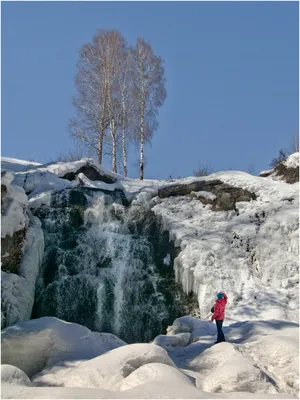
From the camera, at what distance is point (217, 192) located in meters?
14.4

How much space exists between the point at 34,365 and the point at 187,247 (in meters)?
6.48

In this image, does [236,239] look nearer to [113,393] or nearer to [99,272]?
[99,272]

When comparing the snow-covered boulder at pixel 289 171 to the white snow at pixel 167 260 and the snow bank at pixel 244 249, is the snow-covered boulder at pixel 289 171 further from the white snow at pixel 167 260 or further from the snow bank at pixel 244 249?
the white snow at pixel 167 260

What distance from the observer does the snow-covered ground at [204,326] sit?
527 centimetres

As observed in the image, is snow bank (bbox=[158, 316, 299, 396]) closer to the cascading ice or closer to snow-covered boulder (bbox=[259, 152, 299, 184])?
the cascading ice

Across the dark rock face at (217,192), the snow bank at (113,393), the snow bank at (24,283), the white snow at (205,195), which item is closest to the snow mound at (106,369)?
the snow bank at (113,393)

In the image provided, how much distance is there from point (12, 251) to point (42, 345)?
3625 mm

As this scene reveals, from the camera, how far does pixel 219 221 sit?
13.4 metres

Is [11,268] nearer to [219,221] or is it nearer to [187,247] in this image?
[187,247]

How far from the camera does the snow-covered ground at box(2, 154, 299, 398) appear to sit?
17.3ft

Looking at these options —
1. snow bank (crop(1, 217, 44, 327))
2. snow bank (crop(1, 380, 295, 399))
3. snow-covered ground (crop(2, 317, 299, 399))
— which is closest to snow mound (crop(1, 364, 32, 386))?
snow-covered ground (crop(2, 317, 299, 399))

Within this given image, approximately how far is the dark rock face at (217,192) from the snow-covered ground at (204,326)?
0.62ft

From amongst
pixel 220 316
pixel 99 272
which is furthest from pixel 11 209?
pixel 220 316

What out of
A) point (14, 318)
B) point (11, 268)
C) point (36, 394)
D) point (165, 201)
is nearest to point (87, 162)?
point (165, 201)
